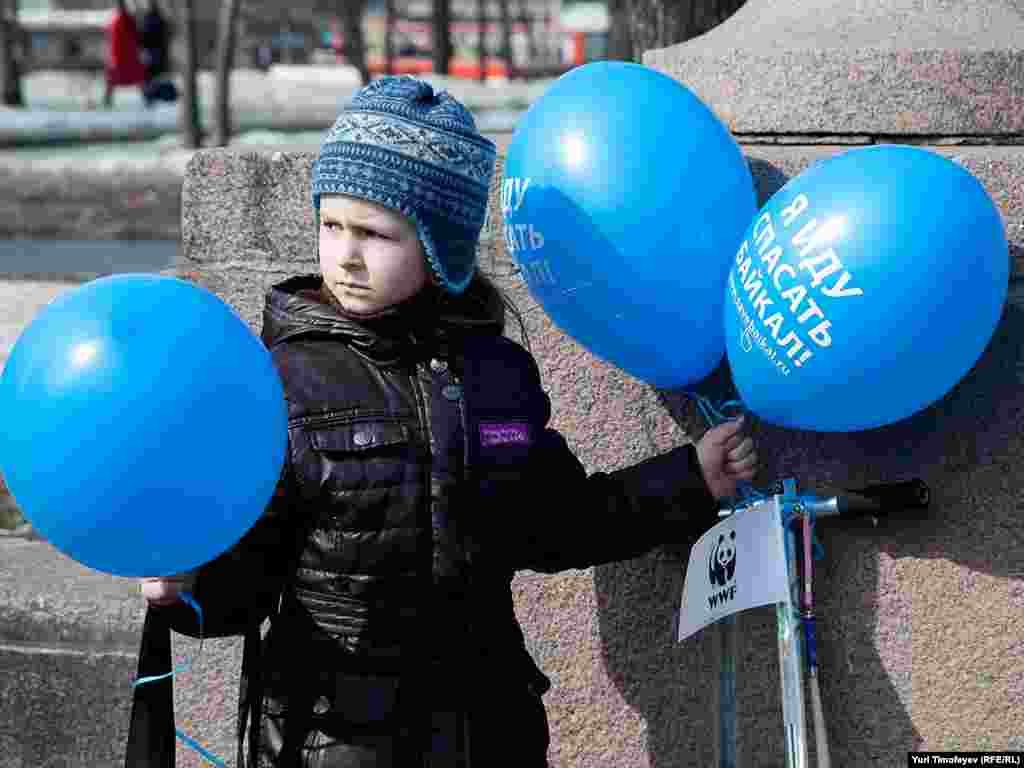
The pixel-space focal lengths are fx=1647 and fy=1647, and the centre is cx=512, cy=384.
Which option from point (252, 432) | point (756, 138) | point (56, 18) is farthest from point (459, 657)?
point (56, 18)

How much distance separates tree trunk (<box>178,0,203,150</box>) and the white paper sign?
14091 mm

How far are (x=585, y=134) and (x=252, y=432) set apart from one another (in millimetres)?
830

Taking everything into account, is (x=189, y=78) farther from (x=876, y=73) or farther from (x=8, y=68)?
(x=876, y=73)

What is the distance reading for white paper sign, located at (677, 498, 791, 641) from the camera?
2820 millimetres

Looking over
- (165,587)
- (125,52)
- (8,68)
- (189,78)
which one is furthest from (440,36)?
(165,587)

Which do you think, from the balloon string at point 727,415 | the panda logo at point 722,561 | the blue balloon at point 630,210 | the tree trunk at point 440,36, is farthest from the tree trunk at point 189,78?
the panda logo at point 722,561

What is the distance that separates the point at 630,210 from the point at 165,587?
3.14ft

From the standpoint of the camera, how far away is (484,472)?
2.65 meters

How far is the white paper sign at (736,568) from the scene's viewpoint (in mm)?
2820

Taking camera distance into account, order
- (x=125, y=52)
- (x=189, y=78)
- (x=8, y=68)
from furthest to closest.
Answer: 1. (x=8, y=68)
2. (x=125, y=52)
3. (x=189, y=78)

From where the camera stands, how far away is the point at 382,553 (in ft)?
8.48

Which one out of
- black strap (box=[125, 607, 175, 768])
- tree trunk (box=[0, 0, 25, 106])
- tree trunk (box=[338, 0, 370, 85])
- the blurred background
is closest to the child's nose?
black strap (box=[125, 607, 175, 768])

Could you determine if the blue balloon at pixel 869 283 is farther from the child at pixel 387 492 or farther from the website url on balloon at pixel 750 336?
the child at pixel 387 492

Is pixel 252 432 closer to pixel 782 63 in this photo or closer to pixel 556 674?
pixel 556 674
